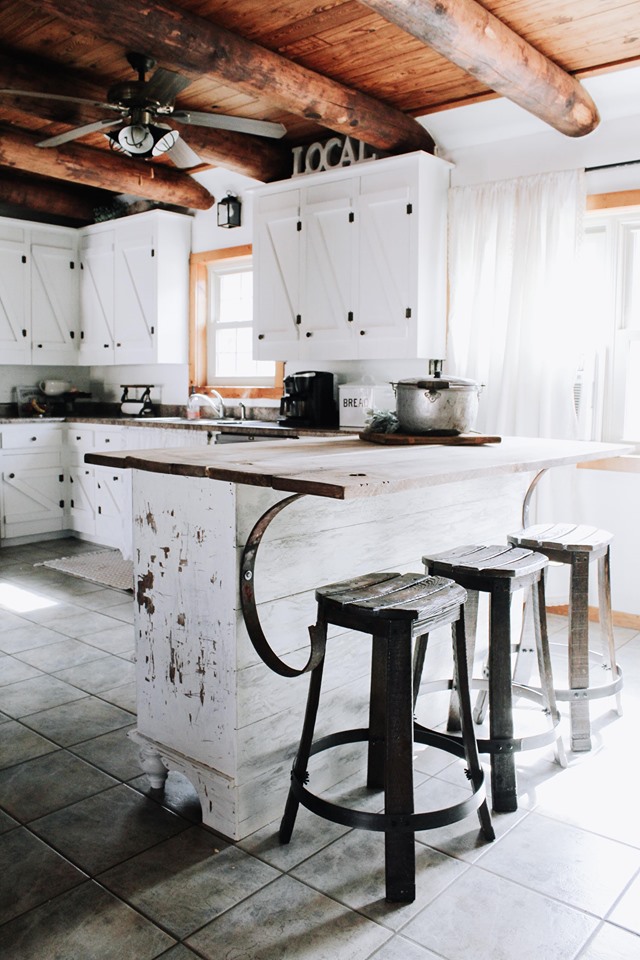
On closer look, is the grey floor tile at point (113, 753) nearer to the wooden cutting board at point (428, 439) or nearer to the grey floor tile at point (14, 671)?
the grey floor tile at point (14, 671)

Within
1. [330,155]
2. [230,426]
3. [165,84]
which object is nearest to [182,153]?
[165,84]

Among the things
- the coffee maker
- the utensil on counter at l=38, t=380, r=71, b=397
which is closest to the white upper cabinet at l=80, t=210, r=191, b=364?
the utensil on counter at l=38, t=380, r=71, b=397

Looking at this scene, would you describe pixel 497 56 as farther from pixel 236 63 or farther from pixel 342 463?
pixel 342 463

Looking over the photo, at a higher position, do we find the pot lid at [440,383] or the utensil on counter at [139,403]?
the pot lid at [440,383]

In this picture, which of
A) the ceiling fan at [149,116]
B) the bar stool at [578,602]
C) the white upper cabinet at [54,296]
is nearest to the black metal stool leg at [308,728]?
the bar stool at [578,602]

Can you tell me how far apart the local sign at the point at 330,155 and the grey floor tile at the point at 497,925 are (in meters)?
4.09

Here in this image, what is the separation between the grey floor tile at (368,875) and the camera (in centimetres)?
184

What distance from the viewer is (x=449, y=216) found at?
14.9ft

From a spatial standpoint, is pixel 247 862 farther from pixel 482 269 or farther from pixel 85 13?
pixel 482 269

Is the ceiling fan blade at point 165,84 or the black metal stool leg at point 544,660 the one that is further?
Answer: the ceiling fan blade at point 165,84

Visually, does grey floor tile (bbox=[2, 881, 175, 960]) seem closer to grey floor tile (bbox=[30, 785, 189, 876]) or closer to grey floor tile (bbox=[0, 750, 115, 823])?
grey floor tile (bbox=[30, 785, 189, 876])

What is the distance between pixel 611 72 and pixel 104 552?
4398 mm

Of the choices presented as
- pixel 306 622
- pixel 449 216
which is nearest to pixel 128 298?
pixel 449 216

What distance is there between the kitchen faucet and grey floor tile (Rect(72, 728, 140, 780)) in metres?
3.40
